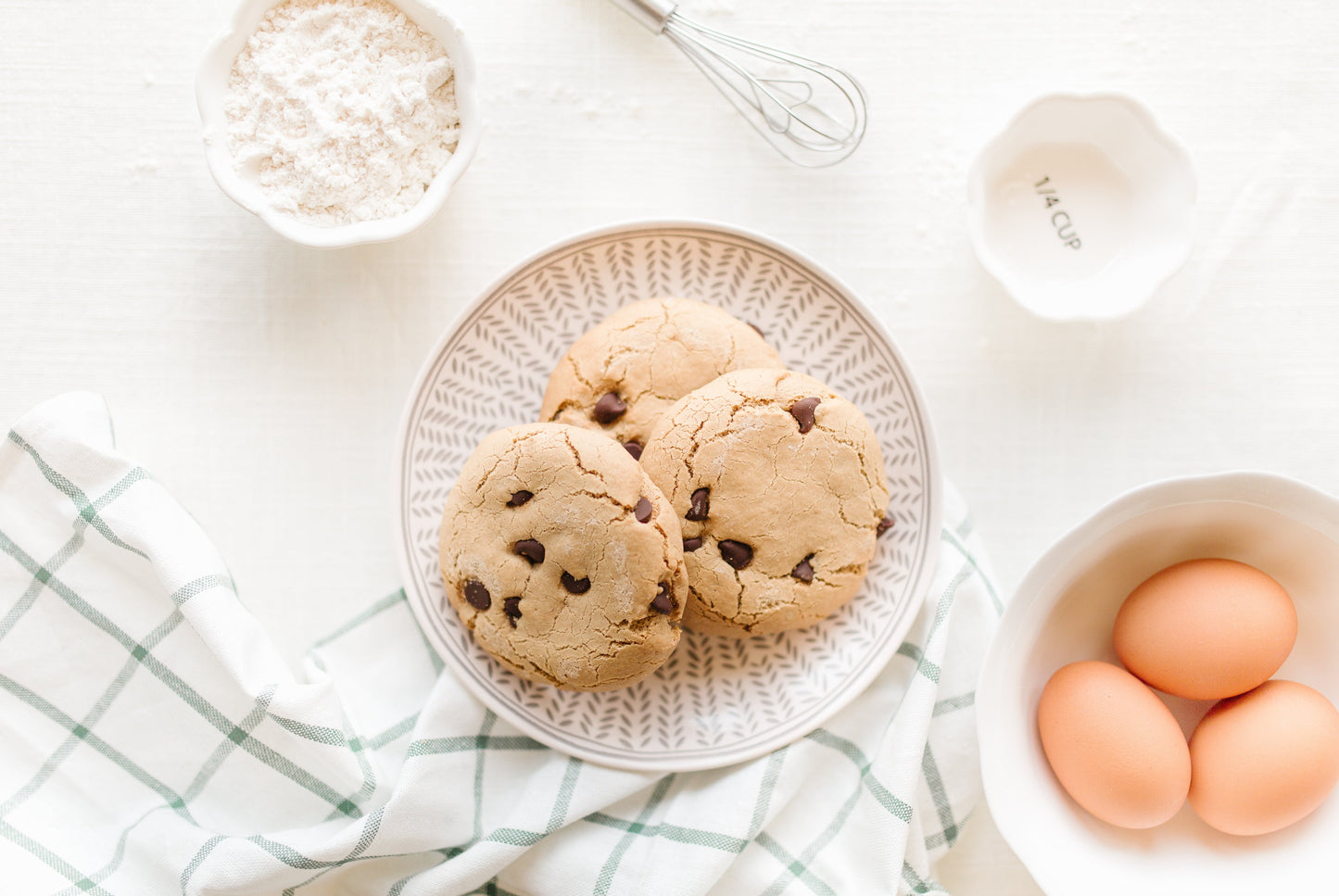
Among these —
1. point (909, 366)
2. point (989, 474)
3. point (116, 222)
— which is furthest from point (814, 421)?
point (116, 222)

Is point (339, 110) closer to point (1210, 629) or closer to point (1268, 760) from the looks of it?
point (1210, 629)

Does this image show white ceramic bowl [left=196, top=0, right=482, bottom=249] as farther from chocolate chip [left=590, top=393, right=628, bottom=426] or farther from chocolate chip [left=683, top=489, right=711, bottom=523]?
chocolate chip [left=683, top=489, right=711, bottom=523]

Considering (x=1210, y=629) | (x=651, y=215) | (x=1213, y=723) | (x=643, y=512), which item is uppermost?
(x=651, y=215)

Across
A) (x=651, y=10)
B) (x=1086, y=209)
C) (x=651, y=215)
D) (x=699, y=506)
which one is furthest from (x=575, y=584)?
(x=1086, y=209)

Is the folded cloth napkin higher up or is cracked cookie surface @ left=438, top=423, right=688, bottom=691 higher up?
cracked cookie surface @ left=438, top=423, right=688, bottom=691

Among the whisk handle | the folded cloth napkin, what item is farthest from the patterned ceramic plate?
the whisk handle
